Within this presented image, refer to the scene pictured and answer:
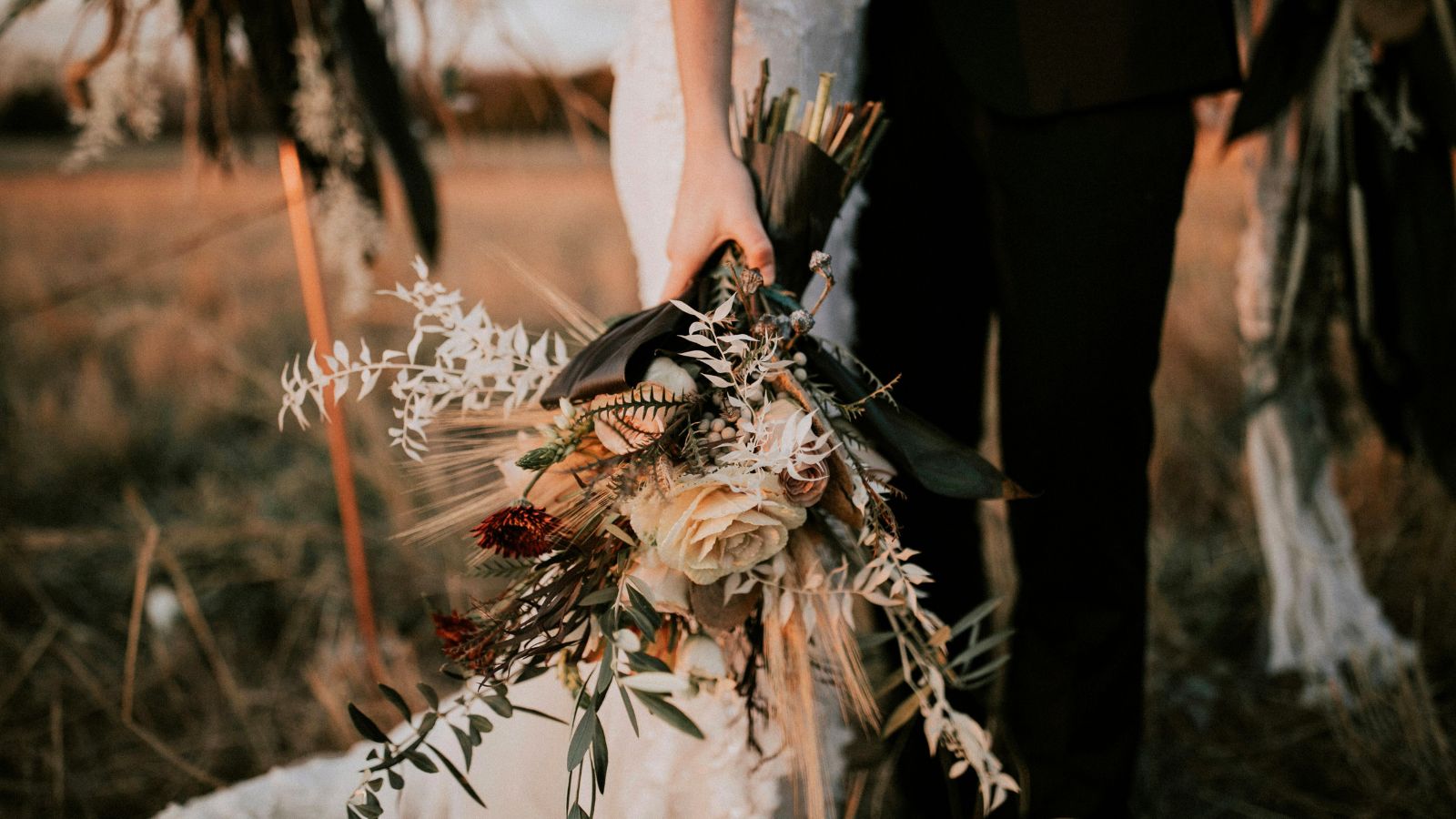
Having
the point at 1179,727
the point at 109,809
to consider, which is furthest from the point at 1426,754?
the point at 109,809

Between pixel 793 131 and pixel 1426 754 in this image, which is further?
pixel 1426 754

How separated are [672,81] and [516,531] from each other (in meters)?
0.64

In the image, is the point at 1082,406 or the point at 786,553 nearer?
the point at 786,553

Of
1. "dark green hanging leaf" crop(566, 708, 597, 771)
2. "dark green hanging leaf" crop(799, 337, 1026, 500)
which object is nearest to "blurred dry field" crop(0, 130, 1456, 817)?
"dark green hanging leaf" crop(799, 337, 1026, 500)

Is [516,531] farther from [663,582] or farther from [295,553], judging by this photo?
[295,553]

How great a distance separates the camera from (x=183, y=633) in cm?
219

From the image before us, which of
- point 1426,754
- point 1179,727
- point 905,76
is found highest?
point 905,76

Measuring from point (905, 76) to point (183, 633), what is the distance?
2.21 metres

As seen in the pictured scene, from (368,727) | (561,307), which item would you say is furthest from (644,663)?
(561,307)

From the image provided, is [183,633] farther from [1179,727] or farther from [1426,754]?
[1426,754]

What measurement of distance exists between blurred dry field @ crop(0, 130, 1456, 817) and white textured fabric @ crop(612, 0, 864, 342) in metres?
0.21

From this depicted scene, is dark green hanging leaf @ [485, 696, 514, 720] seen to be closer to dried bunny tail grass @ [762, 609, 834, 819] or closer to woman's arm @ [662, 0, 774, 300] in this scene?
dried bunny tail grass @ [762, 609, 834, 819]

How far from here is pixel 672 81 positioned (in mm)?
1098

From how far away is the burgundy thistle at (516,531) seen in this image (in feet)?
2.48
